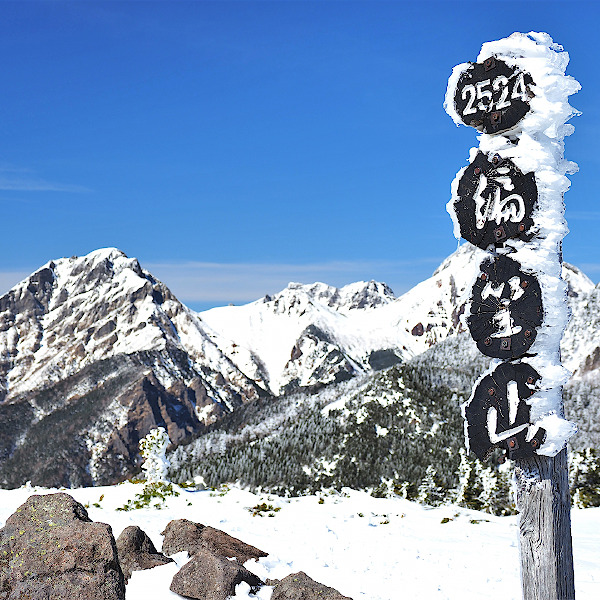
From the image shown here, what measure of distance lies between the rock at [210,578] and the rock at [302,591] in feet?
2.27

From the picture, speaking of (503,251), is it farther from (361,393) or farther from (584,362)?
(584,362)

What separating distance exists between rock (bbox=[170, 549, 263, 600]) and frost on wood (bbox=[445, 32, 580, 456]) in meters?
5.97

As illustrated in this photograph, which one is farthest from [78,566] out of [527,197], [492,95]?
[492,95]

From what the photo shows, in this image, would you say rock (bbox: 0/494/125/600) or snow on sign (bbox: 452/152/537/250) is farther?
rock (bbox: 0/494/125/600)

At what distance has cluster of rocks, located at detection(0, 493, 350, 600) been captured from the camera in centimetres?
828

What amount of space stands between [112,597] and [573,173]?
8.13 metres

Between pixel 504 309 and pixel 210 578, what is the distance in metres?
7.17

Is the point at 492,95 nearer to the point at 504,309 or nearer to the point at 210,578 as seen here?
the point at 504,309

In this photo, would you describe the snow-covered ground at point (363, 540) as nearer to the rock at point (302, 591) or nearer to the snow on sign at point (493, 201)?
the rock at point (302, 591)

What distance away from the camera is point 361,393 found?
332 feet

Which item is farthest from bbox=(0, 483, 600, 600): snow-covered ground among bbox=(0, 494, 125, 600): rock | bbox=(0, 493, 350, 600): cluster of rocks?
bbox=(0, 494, 125, 600): rock

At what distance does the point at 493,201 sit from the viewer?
7078mm

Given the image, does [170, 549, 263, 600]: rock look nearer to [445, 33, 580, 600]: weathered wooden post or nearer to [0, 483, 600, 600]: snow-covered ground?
[0, 483, 600, 600]: snow-covered ground

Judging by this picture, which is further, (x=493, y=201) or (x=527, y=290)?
(x=493, y=201)
